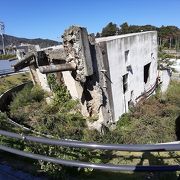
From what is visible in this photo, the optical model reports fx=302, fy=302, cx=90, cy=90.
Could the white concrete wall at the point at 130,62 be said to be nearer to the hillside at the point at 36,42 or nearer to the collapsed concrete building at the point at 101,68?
the collapsed concrete building at the point at 101,68

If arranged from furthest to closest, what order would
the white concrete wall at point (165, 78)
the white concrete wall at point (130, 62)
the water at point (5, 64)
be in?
the water at point (5, 64), the white concrete wall at point (165, 78), the white concrete wall at point (130, 62)

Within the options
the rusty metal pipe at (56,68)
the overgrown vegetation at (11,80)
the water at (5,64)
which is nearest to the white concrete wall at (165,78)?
the rusty metal pipe at (56,68)

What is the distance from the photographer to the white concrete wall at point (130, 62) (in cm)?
1859

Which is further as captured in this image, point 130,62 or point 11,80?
point 11,80

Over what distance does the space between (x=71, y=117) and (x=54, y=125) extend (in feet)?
6.27

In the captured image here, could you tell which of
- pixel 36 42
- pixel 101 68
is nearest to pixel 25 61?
Result: pixel 101 68

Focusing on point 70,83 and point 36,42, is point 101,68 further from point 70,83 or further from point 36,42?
point 36,42

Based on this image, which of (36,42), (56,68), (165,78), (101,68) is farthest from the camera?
(36,42)

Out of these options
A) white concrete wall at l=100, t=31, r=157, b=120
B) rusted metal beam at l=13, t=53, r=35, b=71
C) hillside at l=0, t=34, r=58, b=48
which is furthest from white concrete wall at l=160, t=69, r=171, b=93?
hillside at l=0, t=34, r=58, b=48

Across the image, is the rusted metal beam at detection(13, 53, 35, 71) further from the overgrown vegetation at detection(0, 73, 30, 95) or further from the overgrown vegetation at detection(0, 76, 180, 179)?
the overgrown vegetation at detection(0, 73, 30, 95)

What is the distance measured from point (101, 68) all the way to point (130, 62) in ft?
14.4

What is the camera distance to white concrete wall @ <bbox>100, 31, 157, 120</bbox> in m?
18.6

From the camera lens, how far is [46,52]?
829 inches

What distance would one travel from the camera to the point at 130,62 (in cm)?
2106
